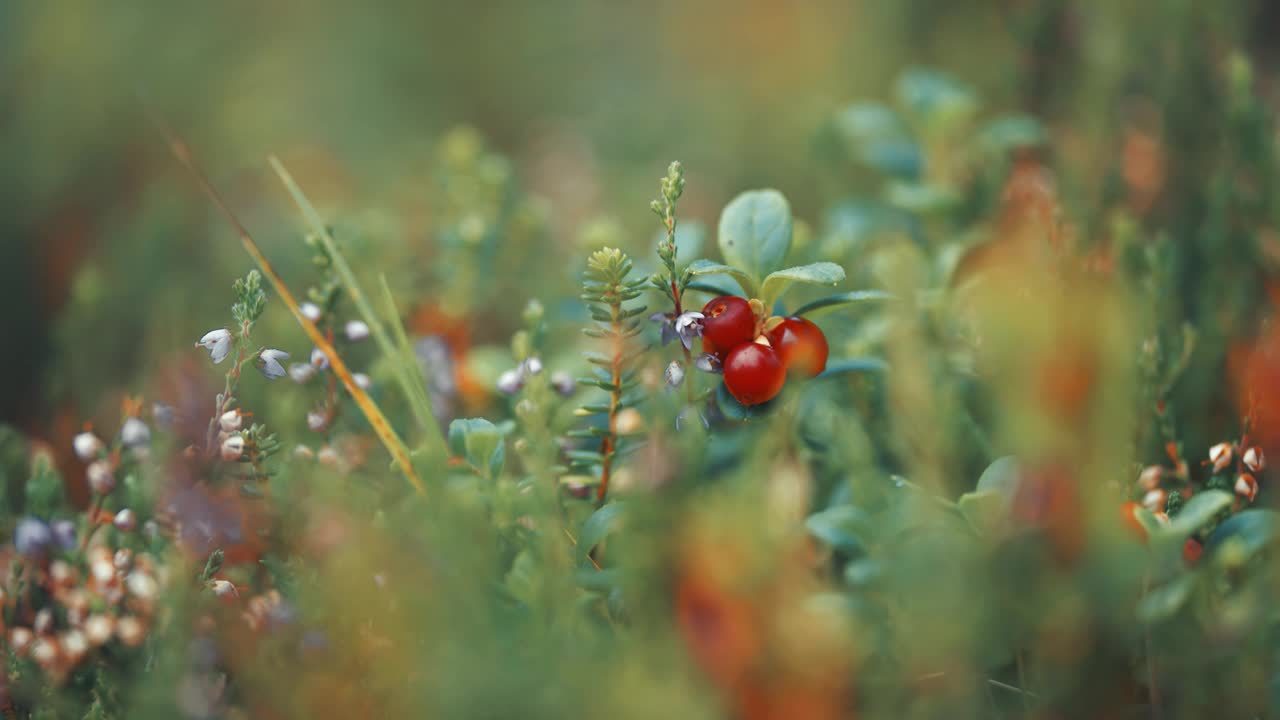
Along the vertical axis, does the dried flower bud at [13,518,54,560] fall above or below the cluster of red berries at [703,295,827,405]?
above

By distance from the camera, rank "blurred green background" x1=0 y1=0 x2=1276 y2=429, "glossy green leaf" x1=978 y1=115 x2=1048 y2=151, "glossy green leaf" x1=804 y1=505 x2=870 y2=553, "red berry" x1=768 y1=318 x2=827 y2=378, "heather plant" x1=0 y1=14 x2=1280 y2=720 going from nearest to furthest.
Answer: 1. "heather plant" x1=0 y1=14 x2=1280 y2=720
2. "glossy green leaf" x1=804 y1=505 x2=870 y2=553
3. "red berry" x1=768 y1=318 x2=827 y2=378
4. "glossy green leaf" x1=978 y1=115 x2=1048 y2=151
5. "blurred green background" x1=0 y1=0 x2=1276 y2=429

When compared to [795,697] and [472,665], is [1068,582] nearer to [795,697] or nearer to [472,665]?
[795,697]

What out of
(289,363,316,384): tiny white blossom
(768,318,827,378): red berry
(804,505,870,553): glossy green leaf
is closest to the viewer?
(804,505,870,553): glossy green leaf

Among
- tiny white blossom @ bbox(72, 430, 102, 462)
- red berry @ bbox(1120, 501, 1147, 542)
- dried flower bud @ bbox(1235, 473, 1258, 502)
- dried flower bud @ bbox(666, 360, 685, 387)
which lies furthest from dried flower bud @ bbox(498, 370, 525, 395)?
dried flower bud @ bbox(1235, 473, 1258, 502)

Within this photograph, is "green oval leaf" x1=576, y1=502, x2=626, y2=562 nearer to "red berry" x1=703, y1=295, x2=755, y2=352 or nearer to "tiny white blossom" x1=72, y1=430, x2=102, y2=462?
"red berry" x1=703, y1=295, x2=755, y2=352

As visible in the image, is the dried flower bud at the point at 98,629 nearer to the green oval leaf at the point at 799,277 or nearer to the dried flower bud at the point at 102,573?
the dried flower bud at the point at 102,573

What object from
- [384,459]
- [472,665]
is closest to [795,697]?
[472,665]
